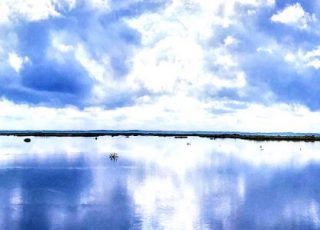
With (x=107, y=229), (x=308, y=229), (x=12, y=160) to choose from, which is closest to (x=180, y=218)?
(x=107, y=229)

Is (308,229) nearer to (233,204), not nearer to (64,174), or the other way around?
(233,204)

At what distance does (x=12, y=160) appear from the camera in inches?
2219

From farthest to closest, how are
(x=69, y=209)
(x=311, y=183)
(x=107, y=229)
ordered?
(x=311, y=183) < (x=69, y=209) < (x=107, y=229)

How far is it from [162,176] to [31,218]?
62.9ft

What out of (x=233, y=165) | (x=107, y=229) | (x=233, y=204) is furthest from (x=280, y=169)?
(x=107, y=229)

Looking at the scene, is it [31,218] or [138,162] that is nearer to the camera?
[31,218]

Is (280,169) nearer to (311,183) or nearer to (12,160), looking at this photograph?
(311,183)

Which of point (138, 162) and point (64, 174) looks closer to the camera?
point (64, 174)

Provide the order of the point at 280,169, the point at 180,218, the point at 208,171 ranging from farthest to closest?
the point at 280,169 → the point at 208,171 → the point at 180,218

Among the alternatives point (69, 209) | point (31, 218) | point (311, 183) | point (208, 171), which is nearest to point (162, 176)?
point (208, 171)

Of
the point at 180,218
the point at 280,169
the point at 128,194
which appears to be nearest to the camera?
the point at 180,218

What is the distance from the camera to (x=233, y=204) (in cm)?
2819

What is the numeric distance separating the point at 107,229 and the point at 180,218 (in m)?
4.25

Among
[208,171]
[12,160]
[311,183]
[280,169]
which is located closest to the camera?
[311,183]
